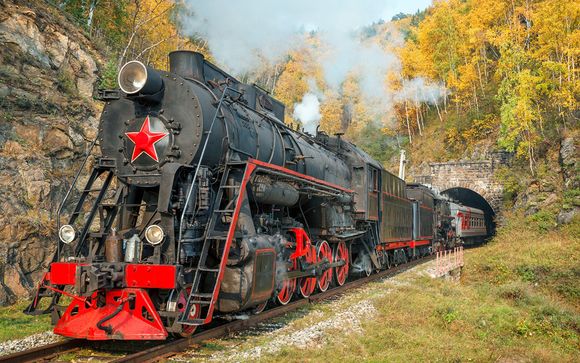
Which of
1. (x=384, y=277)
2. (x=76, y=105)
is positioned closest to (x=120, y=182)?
(x=76, y=105)

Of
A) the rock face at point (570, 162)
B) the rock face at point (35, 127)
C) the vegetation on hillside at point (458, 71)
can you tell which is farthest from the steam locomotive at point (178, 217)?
the rock face at point (570, 162)

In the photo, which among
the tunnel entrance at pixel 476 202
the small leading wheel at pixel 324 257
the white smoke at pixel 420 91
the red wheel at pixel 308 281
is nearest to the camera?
the red wheel at pixel 308 281

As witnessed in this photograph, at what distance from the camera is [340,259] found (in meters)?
10.9

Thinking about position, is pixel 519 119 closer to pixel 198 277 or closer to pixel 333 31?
pixel 198 277

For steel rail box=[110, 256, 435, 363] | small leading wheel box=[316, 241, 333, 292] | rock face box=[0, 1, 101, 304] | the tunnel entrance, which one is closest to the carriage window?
small leading wheel box=[316, 241, 333, 292]

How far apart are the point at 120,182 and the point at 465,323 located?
5.97 m

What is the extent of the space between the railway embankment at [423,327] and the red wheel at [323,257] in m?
0.56

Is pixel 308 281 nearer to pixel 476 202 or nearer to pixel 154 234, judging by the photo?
pixel 154 234

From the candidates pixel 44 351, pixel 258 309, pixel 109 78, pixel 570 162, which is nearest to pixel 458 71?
pixel 570 162

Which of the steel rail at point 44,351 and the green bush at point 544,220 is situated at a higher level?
the green bush at point 544,220

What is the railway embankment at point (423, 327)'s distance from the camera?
5559 millimetres

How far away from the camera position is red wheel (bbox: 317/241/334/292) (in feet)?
30.9

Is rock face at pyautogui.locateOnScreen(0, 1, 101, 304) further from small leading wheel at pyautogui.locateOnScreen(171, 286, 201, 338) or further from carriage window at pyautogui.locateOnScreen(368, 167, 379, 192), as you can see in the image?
carriage window at pyautogui.locateOnScreen(368, 167, 379, 192)

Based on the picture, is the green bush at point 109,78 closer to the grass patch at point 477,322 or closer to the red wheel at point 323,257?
the red wheel at point 323,257
